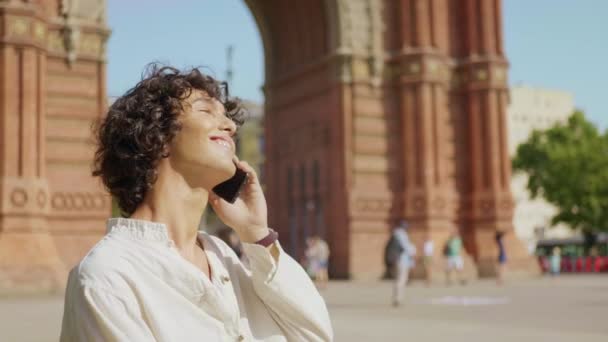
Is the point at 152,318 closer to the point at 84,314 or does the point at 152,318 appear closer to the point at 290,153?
the point at 84,314

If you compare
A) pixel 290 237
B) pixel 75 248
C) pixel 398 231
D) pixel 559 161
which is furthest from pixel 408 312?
pixel 559 161

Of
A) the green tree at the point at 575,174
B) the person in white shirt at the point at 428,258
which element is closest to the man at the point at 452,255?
the person in white shirt at the point at 428,258

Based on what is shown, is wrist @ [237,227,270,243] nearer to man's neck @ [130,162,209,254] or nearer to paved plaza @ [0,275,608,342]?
man's neck @ [130,162,209,254]

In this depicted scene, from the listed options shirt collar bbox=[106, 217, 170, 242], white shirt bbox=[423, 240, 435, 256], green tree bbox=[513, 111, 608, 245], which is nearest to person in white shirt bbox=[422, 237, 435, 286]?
white shirt bbox=[423, 240, 435, 256]

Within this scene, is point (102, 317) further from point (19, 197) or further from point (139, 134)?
point (19, 197)

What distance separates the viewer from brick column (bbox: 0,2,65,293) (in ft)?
64.2

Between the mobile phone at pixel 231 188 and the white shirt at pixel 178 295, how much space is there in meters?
0.17

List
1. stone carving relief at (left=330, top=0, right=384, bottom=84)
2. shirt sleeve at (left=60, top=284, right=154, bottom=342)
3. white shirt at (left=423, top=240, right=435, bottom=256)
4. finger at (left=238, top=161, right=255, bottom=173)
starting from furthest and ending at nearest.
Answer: stone carving relief at (left=330, top=0, right=384, bottom=84) → white shirt at (left=423, top=240, right=435, bottom=256) → finger at (left=238, top=161, right=255, bottom=173) → shirt sleeve at (left=60, top=284, right=154, bottom=342)

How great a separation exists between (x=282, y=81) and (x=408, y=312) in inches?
714

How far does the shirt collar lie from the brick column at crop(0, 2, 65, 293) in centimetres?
1786

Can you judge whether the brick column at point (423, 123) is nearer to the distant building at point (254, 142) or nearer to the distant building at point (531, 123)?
the distant building at point (254, 142)

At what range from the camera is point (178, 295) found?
230 centimetres

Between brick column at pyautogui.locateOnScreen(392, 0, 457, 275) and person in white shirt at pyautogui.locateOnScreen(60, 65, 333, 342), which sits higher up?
brick column at pyautogui.locateOnScreen(392, 0, 457, 275)

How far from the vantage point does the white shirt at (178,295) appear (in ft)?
6.97
